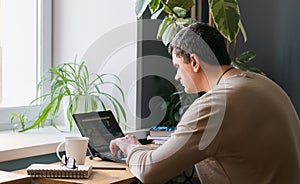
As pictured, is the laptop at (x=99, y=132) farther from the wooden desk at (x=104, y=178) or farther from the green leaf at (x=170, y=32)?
the green leaf at (x=170, y=32)

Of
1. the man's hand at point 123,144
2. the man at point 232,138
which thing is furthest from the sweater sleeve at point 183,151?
the man's hand at point 123,144

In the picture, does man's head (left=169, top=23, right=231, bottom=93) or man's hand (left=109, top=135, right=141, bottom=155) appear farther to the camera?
man's hand (left=109, top=135, right=141, bottom=155)

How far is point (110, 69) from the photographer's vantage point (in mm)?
2992

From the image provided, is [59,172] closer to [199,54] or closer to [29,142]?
[29,142]

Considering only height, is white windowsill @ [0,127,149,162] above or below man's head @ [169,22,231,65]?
below

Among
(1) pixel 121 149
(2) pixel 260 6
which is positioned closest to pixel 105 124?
(1) pixel 121 149

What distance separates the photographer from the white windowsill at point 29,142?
219 centimetres

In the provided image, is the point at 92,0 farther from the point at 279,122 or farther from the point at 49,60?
the point at 279,122

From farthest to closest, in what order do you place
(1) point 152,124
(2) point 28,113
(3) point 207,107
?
(1) point 152,124 → (2) point 28,113 → (3) point 207,107

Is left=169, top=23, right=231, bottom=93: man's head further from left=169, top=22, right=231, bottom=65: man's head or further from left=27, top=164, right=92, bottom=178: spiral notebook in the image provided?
left=27, top=164, right=92, bottom=178: spiral notebook

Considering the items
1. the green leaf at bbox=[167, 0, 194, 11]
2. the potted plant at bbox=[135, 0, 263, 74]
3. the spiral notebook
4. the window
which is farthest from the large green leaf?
the window

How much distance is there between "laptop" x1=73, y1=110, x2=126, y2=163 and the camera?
2240 millimetres

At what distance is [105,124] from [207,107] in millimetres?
741

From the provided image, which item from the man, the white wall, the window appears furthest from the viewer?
the white wall
